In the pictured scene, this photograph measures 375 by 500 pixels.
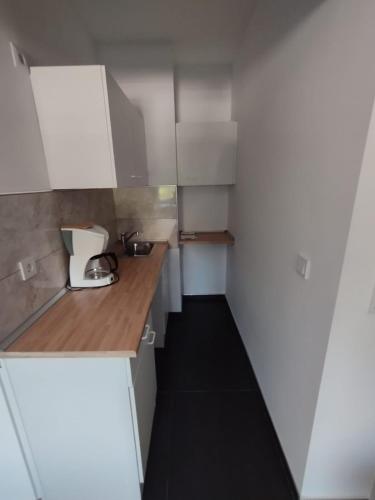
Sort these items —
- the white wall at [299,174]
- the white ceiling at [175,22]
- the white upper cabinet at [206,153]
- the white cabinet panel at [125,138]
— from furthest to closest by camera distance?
the white upper cabinet at [206,153], the white ceiling at [175,22], the white cabinet panel at [125,138], the white wall at [299,174]

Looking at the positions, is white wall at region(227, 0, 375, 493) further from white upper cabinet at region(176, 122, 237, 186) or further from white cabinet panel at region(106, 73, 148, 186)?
white cabinet panel at region(106, 73, 148, 186)

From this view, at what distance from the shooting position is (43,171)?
3.91ft

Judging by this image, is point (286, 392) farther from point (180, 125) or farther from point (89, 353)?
point (180, 125)

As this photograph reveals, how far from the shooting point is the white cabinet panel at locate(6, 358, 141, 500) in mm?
905

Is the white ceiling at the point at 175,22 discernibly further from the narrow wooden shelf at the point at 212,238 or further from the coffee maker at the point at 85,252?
the narrow wooden shelf at the point at 212,238

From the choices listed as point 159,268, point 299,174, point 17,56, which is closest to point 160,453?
point 159,268

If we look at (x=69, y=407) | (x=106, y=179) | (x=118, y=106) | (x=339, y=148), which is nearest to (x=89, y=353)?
(x=69, y=407)

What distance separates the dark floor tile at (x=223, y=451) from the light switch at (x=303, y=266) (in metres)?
1.10

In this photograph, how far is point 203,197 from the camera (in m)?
2.72

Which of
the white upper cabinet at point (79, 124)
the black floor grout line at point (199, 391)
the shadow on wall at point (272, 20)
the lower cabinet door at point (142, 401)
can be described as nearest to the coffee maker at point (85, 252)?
the white upper cabinet at point (79, 124)

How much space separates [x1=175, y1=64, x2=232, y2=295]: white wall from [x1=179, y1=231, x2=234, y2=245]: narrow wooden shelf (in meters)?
0.10

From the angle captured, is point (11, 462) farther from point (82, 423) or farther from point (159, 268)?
point (159, 268)

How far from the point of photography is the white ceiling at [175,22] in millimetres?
1515

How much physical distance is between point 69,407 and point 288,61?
1874 millimetres
